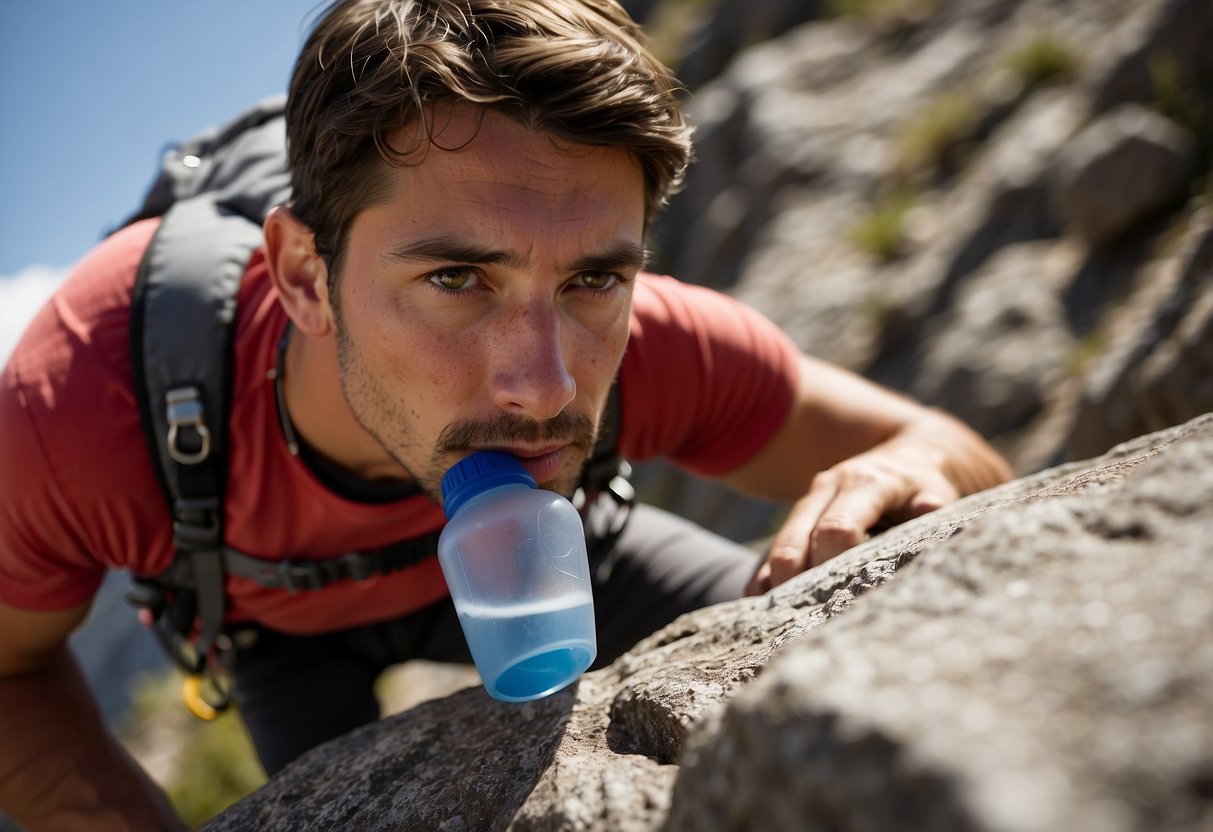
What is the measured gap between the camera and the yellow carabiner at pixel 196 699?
356cm

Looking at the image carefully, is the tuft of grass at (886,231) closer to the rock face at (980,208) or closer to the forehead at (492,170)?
the rock face at (980,208)

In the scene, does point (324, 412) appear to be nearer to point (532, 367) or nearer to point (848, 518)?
point (532, 367)

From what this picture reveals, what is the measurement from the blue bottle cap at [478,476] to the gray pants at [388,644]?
4.98ft

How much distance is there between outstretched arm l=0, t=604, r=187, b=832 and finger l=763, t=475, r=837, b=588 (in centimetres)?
183

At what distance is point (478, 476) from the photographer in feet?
7.48

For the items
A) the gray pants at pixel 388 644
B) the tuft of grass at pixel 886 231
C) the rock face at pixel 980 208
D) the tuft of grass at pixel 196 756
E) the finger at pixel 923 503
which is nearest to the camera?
the finger at pixel 923 503

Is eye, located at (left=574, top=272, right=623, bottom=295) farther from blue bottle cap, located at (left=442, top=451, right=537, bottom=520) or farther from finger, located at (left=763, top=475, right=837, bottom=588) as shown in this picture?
finger, located at (left=763, top=475, right=837, bottom=588)

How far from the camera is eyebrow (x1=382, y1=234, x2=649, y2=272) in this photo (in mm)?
2334

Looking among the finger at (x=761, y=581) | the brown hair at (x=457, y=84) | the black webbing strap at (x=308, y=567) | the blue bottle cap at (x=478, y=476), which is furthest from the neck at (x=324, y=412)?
the finger at (x=761, y=581)

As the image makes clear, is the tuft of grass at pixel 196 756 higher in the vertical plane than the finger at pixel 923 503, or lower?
lower

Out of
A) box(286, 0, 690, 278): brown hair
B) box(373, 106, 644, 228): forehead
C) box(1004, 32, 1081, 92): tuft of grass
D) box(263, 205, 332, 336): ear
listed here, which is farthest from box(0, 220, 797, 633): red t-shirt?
box(1004, 32, 1081, 92): tuft of grass

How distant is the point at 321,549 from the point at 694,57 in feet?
46.4

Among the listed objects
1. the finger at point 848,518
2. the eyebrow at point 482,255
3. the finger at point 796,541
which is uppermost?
the eyebrow at point 482,255

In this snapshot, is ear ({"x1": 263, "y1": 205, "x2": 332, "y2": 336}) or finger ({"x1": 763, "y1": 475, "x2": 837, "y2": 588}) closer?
finger ({"x1": 763, "y1": 475, "x2": 837, "y2": 588})
